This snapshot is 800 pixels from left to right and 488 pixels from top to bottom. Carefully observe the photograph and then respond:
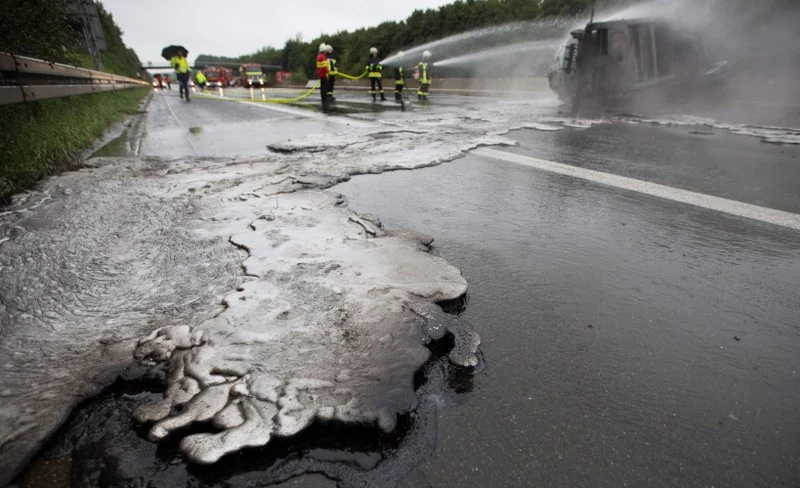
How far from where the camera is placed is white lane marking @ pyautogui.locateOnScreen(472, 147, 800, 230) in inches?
108

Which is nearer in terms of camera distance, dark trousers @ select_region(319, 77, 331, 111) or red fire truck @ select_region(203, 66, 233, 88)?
dark trousers @ select_region(319, 77, 331, 111)

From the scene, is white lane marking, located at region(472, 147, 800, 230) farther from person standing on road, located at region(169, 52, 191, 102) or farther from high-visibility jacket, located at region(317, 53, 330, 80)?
person standing on road, located at region(169, 52, 191, 102)

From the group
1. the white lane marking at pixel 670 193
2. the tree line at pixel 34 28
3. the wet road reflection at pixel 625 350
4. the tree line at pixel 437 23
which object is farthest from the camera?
the tree line at pixel 437 23

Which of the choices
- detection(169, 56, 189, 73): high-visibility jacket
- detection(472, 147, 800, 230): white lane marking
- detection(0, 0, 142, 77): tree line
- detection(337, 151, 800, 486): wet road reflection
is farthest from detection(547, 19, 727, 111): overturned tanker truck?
detection(169, 56, 189, 73): high-visibility jacket

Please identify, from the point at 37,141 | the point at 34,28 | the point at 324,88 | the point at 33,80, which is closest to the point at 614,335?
the point at 37,141

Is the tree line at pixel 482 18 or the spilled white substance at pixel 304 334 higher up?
the tree line at pixel 482 18

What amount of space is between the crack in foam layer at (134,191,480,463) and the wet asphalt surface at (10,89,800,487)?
6.3 inches

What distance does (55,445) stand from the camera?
107cm

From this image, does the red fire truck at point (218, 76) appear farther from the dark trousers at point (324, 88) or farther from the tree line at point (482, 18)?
the dark trousers at point (324, 88)

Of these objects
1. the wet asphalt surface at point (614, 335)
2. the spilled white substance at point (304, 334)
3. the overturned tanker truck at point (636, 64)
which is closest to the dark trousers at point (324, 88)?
the overturned tanker truck at point (636, 64)

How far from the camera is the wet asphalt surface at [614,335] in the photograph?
105cm

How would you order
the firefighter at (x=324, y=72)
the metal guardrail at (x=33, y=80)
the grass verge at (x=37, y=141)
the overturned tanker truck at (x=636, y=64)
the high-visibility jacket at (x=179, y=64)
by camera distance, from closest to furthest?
the grass verge at (x=37, y=141), the metal guardrail at (x=33, y=80), the overturned tanker truck at (x=636, y=64), the firefighter at (x=324, y=72), the high-visibility jacket at (x=179, y=64)

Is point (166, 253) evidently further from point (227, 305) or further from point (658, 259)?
point (658, 259)

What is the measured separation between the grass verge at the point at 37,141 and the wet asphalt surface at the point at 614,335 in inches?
108
